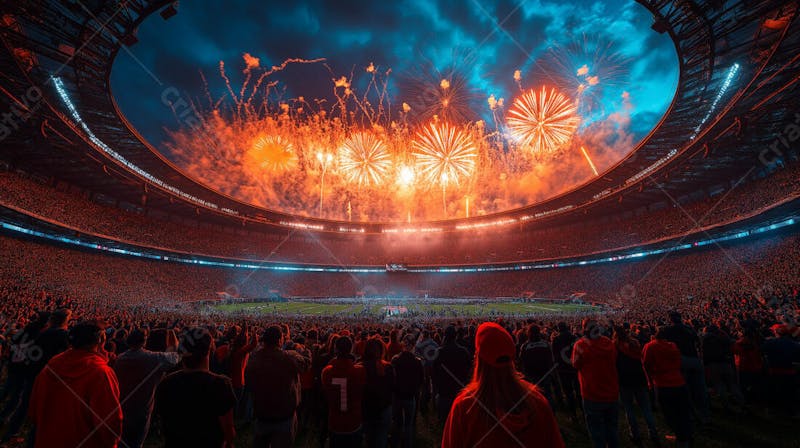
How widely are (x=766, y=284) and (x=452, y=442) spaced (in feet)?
116

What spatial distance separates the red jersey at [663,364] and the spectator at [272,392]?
581 centimetres

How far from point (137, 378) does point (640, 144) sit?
131 feet

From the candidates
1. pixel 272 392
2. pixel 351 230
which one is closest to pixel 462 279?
pixel 351 230

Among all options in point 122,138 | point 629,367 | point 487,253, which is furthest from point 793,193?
point 122,138

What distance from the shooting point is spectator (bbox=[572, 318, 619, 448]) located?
15.9ft

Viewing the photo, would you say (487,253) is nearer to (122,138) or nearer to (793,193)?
(793,193)

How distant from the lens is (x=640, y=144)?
31.6m

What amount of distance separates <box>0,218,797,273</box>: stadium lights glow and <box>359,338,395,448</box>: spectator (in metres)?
40.5

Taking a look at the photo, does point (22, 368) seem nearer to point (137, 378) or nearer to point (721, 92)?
point (137, 378)

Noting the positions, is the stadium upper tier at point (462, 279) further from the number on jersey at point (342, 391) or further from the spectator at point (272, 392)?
the spectator at point (272, 392)

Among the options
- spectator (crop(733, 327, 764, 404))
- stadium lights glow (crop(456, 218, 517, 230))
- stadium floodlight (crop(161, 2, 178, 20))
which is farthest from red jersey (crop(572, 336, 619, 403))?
stadium lights glow (crop(456, 218, 517, 230))

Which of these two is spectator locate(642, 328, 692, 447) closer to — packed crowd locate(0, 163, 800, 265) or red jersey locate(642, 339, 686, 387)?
red jersey locate(642, 339, 686, 387)

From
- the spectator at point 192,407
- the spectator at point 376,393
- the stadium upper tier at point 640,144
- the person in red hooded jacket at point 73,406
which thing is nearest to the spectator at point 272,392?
the spectator at point 376,393

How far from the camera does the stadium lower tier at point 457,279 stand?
2703 centimetres
